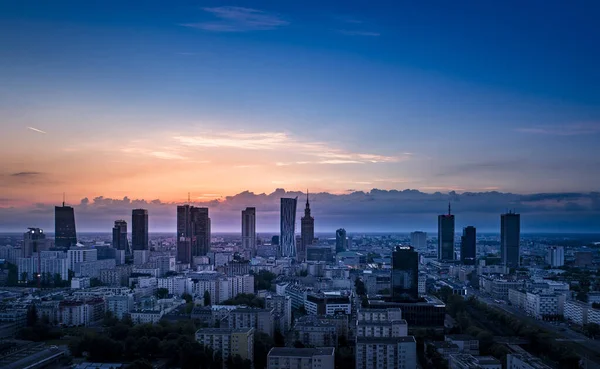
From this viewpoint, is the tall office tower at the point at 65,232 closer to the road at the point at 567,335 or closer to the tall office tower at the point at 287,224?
the tall office tower at the point at 287,224

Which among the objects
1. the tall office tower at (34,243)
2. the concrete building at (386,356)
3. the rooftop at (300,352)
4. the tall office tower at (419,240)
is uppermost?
the tall office tower at (34,243)

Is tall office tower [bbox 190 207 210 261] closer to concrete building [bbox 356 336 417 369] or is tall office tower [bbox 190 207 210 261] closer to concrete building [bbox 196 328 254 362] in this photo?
concrete building [bbox 196 328 254 362]

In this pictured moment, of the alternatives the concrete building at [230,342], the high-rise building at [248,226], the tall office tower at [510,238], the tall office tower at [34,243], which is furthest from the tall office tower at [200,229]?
the concrete building at [230,342]

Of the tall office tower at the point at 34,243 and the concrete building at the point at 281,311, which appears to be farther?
the tall office tower at the point at 34,243

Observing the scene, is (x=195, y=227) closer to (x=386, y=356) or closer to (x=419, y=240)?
(x=419, y=240)

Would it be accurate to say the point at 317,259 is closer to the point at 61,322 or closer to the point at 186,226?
the point at 186,226

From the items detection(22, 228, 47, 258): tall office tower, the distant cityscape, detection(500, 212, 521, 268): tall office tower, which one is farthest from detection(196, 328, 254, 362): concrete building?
detection(500, 212, 521, 268): tall office tower

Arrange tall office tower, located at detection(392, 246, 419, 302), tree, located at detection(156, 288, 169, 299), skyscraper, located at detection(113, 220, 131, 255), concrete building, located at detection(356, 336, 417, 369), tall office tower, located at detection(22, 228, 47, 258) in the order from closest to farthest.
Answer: concrete building, located at detection(356, 336, 417, 369) → tall office tower, located at detection(392, 246, 419, 302) → tree, located at detection(156, 288, 169, 299) → tall office tower, located at detection(22, 228, 47, 258) → skyscraper, located at detection(113, 220, 131, 255)
